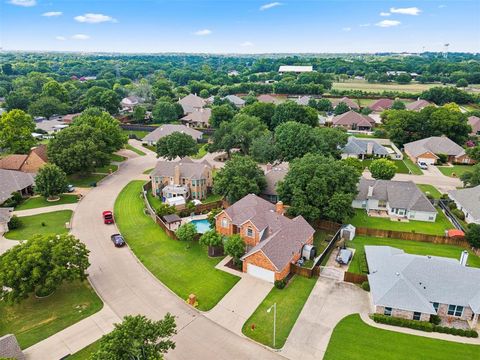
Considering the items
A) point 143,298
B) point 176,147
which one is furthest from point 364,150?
→ point 143,298

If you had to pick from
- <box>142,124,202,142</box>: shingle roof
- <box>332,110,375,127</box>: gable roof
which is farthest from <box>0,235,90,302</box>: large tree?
<box>332,110,375,127</box>: gable roof

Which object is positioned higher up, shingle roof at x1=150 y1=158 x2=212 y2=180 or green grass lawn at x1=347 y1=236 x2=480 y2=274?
shingle roof at x1=150 y1=158 x2=212 y2=180

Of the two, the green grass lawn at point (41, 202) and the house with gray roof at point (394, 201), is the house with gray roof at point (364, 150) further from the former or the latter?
the green grass lawn at point (41, 202)

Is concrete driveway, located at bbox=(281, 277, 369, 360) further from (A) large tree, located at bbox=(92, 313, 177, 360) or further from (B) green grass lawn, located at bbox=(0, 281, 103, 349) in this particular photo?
(B) green grass lawn, located at bbox=(0, 281, 103, 349)

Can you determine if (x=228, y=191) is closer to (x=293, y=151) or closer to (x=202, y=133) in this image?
(x=293, y=151)

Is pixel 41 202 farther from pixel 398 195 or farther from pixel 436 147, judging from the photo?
pixel 436 147

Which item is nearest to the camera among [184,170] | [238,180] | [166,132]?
[238,180]
